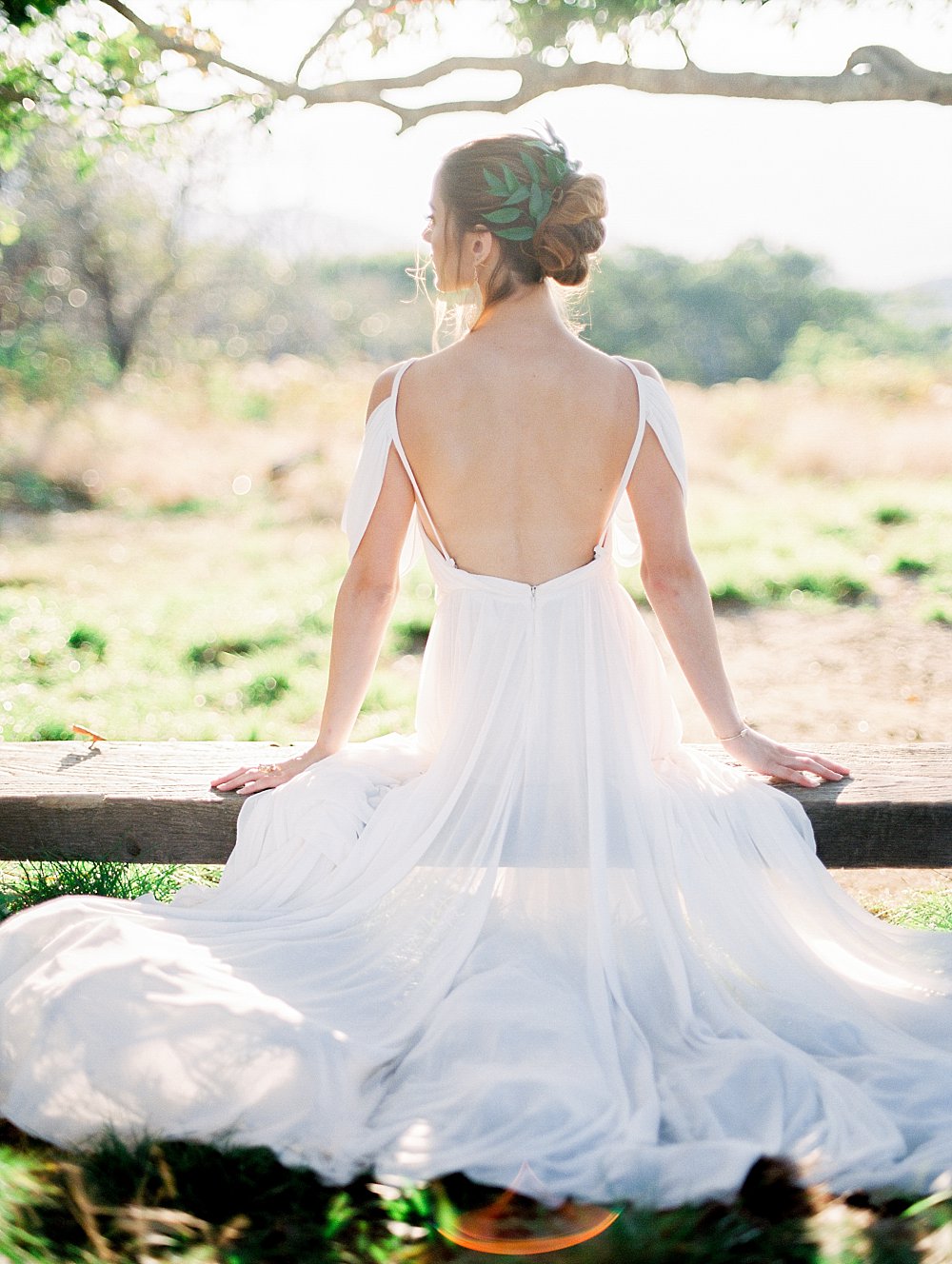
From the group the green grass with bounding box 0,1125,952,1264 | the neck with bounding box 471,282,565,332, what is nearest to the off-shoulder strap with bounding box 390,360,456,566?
the neck with bounding box 471,282,565,332

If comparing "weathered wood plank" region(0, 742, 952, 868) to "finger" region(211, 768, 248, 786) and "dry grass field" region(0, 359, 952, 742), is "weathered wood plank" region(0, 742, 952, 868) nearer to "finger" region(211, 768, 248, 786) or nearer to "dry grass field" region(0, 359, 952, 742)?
"finger" region(211, 768, 248, 786)

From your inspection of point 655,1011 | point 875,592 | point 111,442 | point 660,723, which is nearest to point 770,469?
point 875,592

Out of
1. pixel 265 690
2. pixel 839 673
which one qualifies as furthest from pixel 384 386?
pixel 839 673

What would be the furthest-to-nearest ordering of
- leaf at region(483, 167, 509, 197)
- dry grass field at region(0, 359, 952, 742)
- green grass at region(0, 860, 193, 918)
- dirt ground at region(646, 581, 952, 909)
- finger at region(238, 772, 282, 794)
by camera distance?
dry grass field at region(0, 359, 952, 742) → dirt ground at region(646, 581, 952, 909) → green grass at region(0, 860, 193, 918) → finger at region(238, 772, 282, 794) → leaf at region(483, 167, 509, 197)

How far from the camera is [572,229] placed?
2.11 metres

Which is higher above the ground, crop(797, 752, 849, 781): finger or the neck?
the neck

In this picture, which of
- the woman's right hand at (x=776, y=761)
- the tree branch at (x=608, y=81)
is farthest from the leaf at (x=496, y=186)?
the tree branch at (x=608, y=81)

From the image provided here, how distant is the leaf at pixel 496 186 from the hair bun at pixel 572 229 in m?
0.09

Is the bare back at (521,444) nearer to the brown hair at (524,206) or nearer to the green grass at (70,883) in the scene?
the brown hair at (524,206)

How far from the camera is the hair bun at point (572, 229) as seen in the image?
82.4 inches

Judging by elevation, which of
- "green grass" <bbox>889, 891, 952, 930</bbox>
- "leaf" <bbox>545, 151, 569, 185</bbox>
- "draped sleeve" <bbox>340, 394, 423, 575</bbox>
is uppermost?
"leaf" <bbox>545, 151, 569, 185</bbox>

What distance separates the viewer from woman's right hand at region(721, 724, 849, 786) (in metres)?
2.34

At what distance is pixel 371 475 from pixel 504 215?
0.56 m

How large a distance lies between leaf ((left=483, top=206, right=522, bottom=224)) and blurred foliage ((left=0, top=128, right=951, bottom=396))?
8.72 ft
